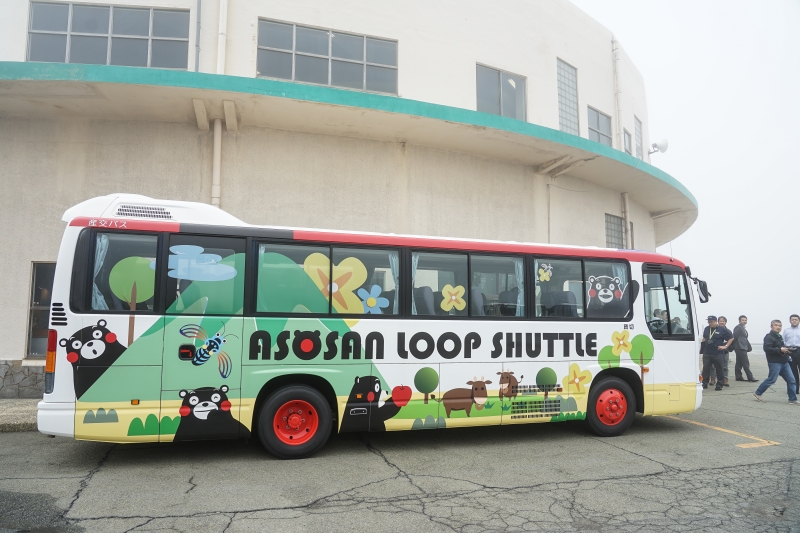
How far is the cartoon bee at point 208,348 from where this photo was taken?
636cm

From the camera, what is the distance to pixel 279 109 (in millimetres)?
10805

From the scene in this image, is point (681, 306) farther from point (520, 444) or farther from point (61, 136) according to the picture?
point (61, 136)

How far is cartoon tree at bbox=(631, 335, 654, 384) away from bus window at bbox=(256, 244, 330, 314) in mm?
4937

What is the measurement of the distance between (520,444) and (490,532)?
342cm

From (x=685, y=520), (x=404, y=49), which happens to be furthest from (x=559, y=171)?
(x=685, y=520)

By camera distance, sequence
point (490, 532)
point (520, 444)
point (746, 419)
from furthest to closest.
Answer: point (746, 419) < point (520, 444) < point (490, 532)

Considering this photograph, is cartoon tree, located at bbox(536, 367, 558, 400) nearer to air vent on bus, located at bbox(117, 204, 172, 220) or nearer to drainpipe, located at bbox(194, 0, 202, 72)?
air vent on bus, located at bbox(117, 204, 172, 220)

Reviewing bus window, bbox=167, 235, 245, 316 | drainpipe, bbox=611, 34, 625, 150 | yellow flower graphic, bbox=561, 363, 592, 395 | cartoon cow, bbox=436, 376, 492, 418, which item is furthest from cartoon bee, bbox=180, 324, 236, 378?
drainpipe, bbox=611, 34, 625, 150

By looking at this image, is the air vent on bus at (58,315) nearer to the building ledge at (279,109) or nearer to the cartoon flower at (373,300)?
the cartoon flower at (373,300)

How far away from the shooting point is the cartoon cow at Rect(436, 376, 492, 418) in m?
7.33

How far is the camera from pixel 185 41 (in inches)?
456

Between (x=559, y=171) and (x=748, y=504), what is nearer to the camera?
(x=748, y=504)

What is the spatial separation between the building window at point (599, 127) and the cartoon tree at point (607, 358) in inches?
400

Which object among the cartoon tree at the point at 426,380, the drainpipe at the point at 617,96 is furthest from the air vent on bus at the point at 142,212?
the drainpipe at the point at 617,96
